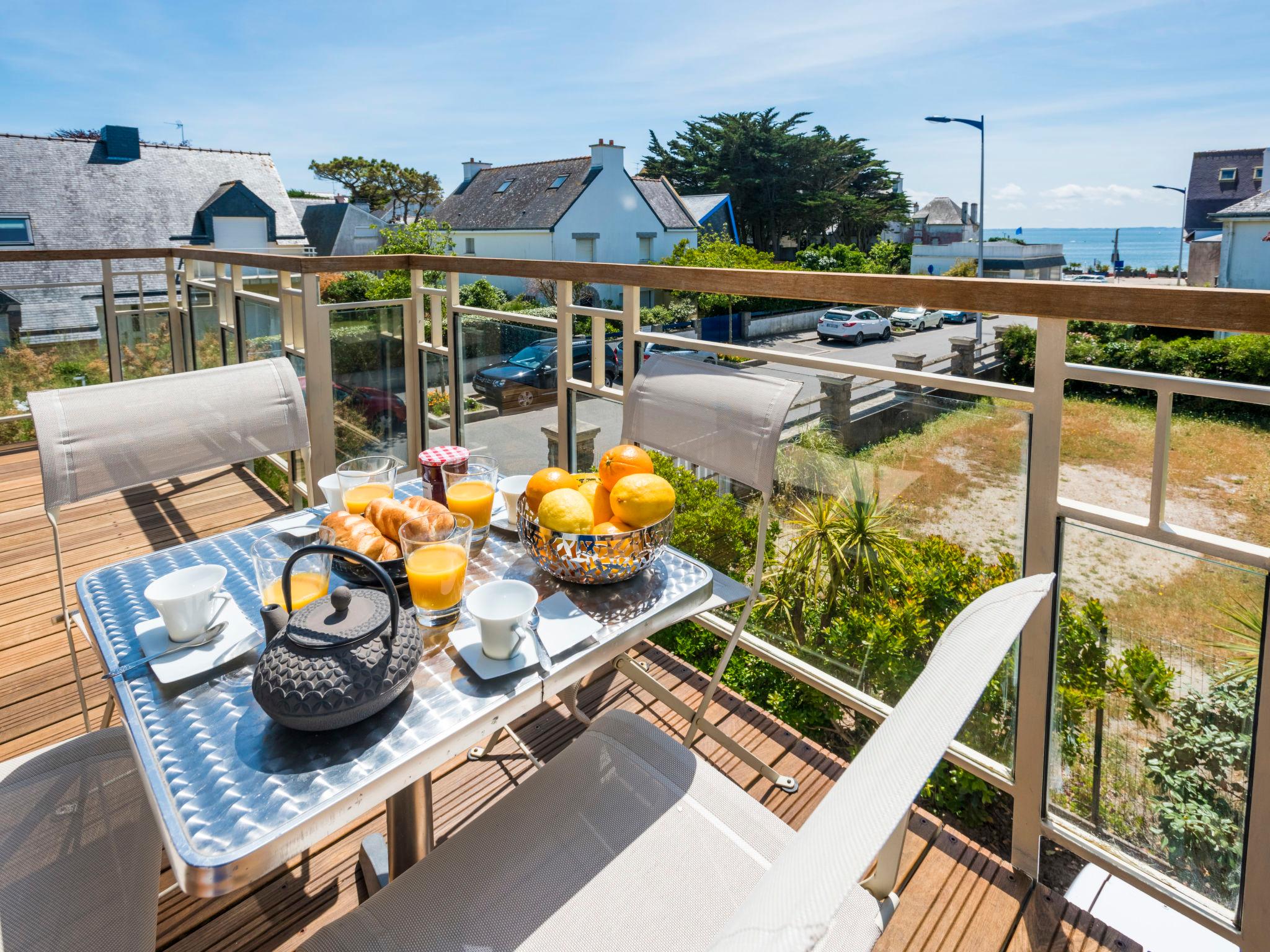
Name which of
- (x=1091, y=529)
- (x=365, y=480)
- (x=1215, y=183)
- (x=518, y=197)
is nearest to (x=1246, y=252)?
(x=518, y=197)

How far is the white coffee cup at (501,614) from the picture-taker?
956 millimetres

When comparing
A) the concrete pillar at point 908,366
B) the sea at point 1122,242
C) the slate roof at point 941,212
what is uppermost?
the sea at point 1122,242

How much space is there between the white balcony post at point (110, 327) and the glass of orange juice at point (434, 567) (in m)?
4.25

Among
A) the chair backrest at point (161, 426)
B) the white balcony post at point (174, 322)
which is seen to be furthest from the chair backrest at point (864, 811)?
the white balcony post at point (174, 322)

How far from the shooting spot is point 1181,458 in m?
1.25

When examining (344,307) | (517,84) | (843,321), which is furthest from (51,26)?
(344,307)

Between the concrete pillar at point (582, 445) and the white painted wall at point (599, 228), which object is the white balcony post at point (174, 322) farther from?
the white painted wall at point (599, 228)

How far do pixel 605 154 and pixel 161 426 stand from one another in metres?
25.4

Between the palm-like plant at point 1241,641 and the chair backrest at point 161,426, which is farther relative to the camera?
the chair backrest at point 161,426

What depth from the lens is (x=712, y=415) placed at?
1.62 metres

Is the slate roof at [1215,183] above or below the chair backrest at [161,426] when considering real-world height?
above

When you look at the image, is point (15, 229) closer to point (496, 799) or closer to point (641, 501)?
point (496, 799)

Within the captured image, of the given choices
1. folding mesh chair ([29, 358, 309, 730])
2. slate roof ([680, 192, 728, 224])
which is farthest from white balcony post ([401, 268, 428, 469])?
slate roof ([680, 192, 728, 224])

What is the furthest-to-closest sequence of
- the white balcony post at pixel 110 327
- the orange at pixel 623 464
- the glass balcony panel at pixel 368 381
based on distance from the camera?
the white balcony post at pixel 110 327
the glass balcony panel at pixel 368 381
the orange at pixel 623 464
